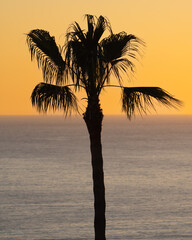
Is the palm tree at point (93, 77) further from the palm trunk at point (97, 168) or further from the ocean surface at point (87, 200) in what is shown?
the ocean surface at point (87, 200)

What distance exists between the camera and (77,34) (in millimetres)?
Answer: 16906

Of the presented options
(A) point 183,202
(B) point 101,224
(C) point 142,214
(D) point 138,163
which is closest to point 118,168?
A: (D) point 138,163

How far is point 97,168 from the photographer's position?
17.1m

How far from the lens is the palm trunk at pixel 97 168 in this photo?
16969mm

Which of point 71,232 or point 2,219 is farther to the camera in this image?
point 2,219

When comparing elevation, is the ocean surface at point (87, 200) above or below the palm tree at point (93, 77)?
below

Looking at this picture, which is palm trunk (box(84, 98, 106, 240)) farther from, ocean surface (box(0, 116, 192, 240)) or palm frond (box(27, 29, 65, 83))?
ocean surface (box(0, 116, 192, 240))

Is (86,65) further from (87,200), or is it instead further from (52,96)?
(87,200)

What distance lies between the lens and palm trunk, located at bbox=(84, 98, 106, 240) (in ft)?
55.7

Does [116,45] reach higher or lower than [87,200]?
higher

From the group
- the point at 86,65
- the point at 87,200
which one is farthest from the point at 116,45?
the point at 87,200

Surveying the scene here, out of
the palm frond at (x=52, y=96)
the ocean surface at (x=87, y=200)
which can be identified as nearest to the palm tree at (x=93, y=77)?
the palm frond at (x=52, y=96)

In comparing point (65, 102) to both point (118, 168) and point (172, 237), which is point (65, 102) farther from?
point (118, 168)

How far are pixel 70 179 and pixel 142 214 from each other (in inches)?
1309
